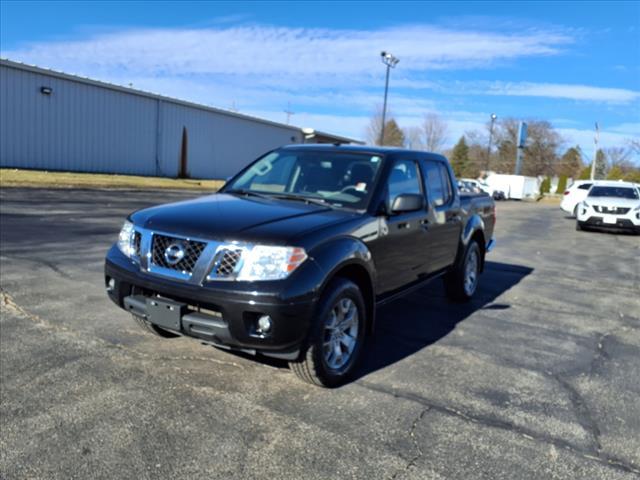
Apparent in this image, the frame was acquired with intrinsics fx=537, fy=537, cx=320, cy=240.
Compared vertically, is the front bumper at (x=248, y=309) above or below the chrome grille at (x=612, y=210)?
below

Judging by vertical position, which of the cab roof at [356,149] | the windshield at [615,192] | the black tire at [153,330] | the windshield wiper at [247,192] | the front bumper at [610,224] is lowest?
the black tire at [153,330]

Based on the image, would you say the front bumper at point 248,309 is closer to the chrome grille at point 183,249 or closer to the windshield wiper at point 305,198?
the chrome grille at point 183,249

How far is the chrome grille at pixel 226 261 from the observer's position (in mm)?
3410

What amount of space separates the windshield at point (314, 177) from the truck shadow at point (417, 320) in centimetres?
134

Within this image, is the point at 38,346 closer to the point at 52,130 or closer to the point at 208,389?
the point at 208,389

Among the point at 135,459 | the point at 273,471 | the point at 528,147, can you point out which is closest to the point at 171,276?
the point at 135,459

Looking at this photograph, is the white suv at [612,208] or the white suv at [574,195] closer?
the white suv at [612,208]

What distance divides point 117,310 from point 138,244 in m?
1.76

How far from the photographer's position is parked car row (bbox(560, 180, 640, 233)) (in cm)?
1623

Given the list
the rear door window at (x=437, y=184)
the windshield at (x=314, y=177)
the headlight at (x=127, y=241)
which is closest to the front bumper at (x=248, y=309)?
the headlight at (x=127, y=241)

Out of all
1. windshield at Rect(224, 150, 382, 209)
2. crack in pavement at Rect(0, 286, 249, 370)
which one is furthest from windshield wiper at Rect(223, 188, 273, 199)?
crack in pavement at Rect(0, 286, 249, 370)

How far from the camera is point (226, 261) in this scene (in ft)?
11.2

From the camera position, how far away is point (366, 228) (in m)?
4.17

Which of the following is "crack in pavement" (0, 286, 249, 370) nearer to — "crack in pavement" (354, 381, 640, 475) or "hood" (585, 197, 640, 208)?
"crack in pavement" (354, 381, 640, 475)
